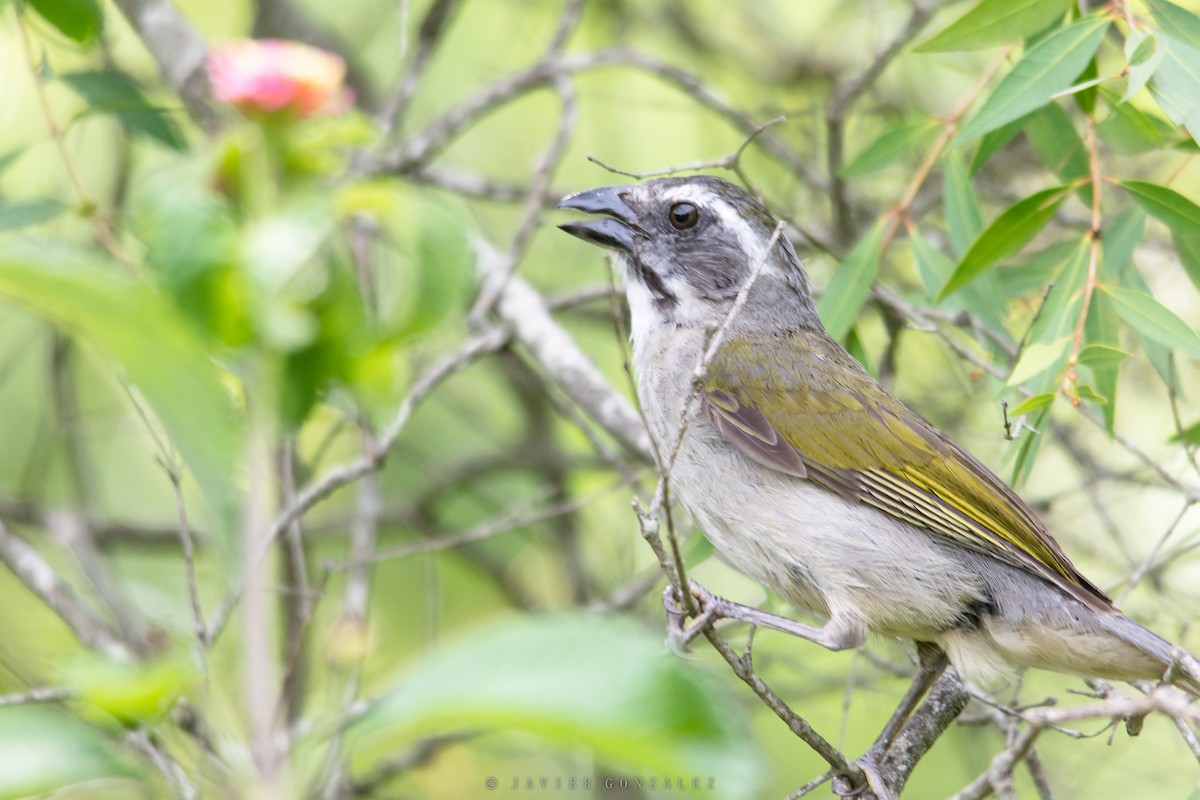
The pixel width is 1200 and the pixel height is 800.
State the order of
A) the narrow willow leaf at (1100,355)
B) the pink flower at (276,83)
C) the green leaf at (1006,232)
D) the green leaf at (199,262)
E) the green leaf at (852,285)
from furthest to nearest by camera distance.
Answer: the green leaf at (852,285)
the green leaf at (1006,232)
the narrow willow leaf at (1100,355)
the pink flower at (276,83)
the green leaf at (199,262)

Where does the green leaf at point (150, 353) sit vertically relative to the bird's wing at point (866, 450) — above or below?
below

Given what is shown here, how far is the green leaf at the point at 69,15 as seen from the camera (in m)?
3.95

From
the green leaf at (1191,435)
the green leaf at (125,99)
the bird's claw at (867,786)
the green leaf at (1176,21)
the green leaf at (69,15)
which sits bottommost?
the bird's claw at (867,786)

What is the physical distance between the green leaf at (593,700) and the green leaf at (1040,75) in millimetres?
2427

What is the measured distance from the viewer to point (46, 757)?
135 cm

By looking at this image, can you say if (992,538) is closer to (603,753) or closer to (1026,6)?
(1026,6)

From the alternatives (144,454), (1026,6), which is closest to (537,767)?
(144,454)

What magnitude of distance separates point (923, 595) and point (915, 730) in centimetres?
42

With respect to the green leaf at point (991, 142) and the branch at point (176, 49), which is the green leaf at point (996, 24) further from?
the branch at point (176, 49)

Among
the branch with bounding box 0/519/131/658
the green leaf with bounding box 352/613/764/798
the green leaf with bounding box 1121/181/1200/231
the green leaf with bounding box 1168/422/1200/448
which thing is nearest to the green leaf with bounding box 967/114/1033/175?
the green leaf with bounding box 1121/181/1200/231

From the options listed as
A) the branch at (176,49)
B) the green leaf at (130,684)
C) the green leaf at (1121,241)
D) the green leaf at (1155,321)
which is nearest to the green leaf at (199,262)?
the green leaf at (130,684)

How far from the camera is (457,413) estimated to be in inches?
268

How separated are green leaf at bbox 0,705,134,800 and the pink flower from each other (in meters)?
0.80

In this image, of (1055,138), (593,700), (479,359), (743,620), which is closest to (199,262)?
(593,700)
